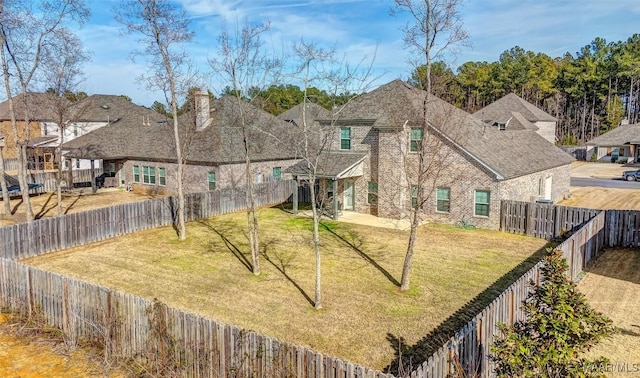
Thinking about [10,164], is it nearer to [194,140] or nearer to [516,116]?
[194,140]

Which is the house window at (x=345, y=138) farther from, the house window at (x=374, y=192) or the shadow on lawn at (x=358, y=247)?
the shadow on lawn at (x=358, y=247)

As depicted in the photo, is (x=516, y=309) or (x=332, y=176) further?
(x=332, y=176)

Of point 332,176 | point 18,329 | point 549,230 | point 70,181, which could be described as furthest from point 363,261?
point 70,181

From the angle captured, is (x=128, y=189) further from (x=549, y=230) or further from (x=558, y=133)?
(x=558, y=133)

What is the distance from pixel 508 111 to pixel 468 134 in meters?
26.2

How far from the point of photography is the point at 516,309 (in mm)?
11297

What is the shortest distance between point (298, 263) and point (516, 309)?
9470 mm

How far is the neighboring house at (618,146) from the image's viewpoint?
5864cm

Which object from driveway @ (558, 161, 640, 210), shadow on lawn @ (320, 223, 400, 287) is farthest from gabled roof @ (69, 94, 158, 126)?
driveway @ (558, 161, 640, 210)

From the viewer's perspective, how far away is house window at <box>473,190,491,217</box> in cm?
2395

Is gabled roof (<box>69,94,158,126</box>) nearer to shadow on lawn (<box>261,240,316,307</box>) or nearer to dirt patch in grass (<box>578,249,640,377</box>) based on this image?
shadow on lawn (<box>261,240,316,307</box>)

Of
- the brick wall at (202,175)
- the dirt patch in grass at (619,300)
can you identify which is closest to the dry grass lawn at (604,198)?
the dirt patch in grass at (619,300)

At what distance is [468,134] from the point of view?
26234mm

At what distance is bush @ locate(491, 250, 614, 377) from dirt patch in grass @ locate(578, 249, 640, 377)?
2.33 meters
